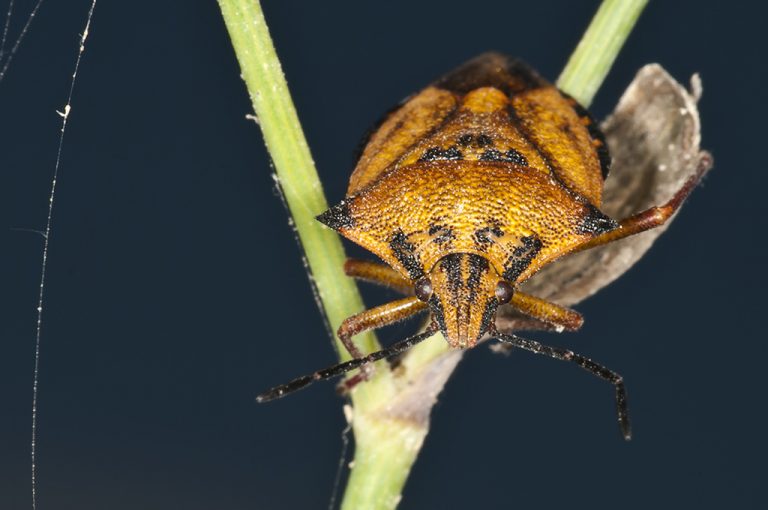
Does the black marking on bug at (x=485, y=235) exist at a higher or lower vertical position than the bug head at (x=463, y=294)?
higher

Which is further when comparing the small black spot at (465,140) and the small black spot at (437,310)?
the small black spot at (465,140)

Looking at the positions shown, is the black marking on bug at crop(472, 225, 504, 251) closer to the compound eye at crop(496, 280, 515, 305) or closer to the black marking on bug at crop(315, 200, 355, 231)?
the compound eye at crop(496, 280, 515, 305)

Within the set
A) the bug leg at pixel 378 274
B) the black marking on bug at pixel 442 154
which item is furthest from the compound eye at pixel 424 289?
the black marking on bug at pixel 442 154

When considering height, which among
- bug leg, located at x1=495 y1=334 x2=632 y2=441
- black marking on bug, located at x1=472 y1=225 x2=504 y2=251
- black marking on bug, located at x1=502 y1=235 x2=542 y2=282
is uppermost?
black marking on bug, located at x1=472 y1=225 x2=504 y2=251

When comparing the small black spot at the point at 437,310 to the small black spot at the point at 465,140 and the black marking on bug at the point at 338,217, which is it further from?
the small black spot at the point at 465,140

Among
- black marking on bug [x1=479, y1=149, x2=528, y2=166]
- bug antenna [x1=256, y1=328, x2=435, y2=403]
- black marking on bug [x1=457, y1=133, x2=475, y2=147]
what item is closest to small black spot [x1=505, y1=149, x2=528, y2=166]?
black marking on bug [x1=479, y1=149, x2=528, y2=166]

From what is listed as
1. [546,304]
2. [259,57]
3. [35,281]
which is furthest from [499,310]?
[35,281]

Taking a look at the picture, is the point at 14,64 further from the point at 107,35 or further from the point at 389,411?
the point at 389,411

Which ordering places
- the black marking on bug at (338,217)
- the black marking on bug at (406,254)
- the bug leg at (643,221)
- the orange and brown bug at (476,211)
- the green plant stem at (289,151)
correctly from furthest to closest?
the bug leg at (643,221)
the black marking on bug at (406,254)
the orange and brown bug at (476,211)
the black marking on bug at (338,217)
the green plant stem at (289,151)
